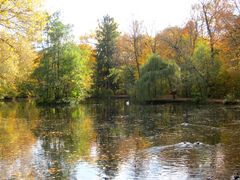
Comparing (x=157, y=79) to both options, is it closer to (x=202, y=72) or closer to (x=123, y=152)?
(x=202, y=72)

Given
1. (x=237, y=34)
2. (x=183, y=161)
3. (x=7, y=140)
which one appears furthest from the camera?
(x=237, y=34)

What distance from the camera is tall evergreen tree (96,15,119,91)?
226 feet

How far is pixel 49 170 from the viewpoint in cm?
1170

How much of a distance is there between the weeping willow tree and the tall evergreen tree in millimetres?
22265

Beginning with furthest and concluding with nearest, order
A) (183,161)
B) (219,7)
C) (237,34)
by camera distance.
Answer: (219,7), (237,34), (183,161)

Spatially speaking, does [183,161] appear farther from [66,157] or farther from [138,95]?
[138,95]

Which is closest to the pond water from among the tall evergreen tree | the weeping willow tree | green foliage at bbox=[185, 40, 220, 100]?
green foliage at bbox=[185, 40, 220, 100]

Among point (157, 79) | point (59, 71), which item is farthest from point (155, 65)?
point (59, 71)

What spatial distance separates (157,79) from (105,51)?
2739cm

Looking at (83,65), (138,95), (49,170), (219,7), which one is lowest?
(49,170)

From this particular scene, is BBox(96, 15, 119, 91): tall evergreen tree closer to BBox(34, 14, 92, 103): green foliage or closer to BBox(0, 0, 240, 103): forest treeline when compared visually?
BBox(0, 0, 240, 103): forest treeline

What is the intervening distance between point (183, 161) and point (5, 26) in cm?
807

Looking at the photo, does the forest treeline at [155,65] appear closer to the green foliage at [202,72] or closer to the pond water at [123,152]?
the green foliage at [202,72]

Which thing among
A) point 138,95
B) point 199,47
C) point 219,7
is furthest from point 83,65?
point 219,7
